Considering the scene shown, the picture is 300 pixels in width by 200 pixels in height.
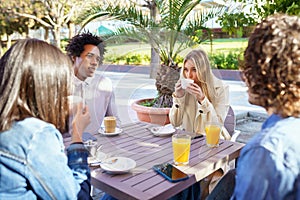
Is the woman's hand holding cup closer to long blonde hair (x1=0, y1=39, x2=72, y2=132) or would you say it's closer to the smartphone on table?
the smartphone on table

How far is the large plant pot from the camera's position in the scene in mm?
1778

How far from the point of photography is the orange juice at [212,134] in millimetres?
1536

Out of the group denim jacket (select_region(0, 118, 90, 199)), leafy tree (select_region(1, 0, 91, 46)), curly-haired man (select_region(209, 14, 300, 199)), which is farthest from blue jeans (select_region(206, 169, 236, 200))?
leafy tree (select_region(1, 0, 91, 46))

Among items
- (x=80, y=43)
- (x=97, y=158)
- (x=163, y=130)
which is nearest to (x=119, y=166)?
(x=97, y=158)

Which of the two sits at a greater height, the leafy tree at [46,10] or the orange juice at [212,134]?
the leafy tree at [46,10]

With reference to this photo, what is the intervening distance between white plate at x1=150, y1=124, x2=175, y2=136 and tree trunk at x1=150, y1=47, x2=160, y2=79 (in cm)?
35

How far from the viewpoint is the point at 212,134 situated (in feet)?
5.04

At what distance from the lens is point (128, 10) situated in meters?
2.65

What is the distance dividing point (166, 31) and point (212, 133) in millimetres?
590

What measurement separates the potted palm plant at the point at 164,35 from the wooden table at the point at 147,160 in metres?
0.16

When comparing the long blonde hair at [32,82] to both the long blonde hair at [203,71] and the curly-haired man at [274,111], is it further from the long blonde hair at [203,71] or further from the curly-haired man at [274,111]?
the long blonde hair at [203,71]

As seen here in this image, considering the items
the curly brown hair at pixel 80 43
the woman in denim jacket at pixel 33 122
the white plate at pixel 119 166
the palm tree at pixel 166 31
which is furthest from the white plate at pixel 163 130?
the woman in denim jacket at pixel 33 122

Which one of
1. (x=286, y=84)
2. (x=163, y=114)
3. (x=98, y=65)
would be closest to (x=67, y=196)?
(x=286, y=84)

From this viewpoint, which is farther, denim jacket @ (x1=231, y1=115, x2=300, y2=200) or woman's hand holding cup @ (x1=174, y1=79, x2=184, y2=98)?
woman's hand holding cup @ (x1=174, y1=79, x2=184, y2=98)
